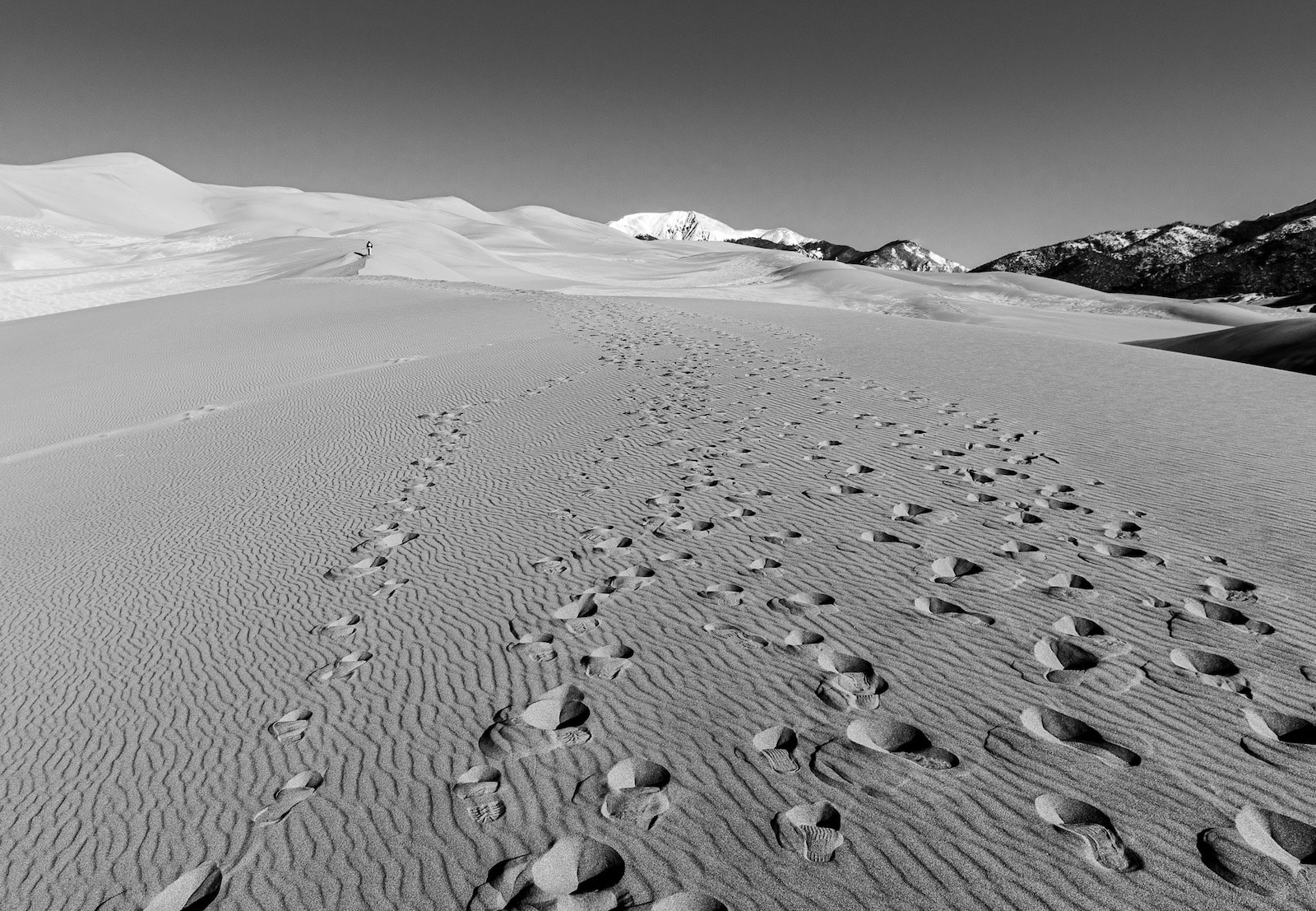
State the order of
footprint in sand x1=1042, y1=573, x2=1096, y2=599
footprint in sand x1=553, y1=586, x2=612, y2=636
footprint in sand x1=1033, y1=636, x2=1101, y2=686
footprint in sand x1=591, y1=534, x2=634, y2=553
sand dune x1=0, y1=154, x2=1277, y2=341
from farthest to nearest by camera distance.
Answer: sand dune x1=0, y1=154, x2=1277, y2=341
footprint in sand x1=591, y1=534, x2=634, y2=553
footprint in sand x1=553, y1=586, x2=612, y2=636
footprint in sand x1=1042, y1=573, x2=1096, y2=599
footprint in sand x1=1033, y1=636, x2=1101, y2=686

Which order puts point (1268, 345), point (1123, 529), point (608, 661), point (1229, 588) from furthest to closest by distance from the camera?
point (1268, 345)
point (1123, 529)
point (1229, 588)
point (608, 661)

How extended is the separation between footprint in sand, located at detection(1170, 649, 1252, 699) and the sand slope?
469 inches

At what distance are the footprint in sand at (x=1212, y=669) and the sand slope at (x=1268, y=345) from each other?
1190cm

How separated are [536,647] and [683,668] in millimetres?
628

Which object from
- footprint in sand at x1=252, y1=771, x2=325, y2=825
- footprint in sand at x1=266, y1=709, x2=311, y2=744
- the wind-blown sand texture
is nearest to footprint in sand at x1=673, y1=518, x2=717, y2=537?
the wind-blown sand texture

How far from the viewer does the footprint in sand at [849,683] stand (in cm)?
214

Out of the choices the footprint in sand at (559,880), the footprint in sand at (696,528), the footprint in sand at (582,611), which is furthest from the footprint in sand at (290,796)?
the footprint in sand at (696,528)

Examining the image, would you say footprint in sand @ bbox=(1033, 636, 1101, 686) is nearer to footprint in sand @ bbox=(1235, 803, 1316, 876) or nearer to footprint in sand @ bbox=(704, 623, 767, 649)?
footprint in sand @ bbox=(1235, 803, 1316, 876)

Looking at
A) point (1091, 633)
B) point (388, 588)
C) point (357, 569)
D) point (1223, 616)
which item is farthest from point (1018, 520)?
point (357, 569)

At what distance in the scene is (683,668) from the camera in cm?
244

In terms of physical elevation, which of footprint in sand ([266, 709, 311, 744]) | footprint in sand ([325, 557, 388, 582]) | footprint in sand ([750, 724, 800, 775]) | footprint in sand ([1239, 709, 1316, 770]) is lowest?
footprint in sand ([325, 557, 388, 582])

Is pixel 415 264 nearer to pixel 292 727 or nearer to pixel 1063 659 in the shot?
pixel 292 727

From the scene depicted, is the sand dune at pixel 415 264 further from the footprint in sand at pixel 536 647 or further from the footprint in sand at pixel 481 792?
the footprint in sand at pixel 481 792

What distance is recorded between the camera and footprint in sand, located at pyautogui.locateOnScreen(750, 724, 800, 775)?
1.89 metres
